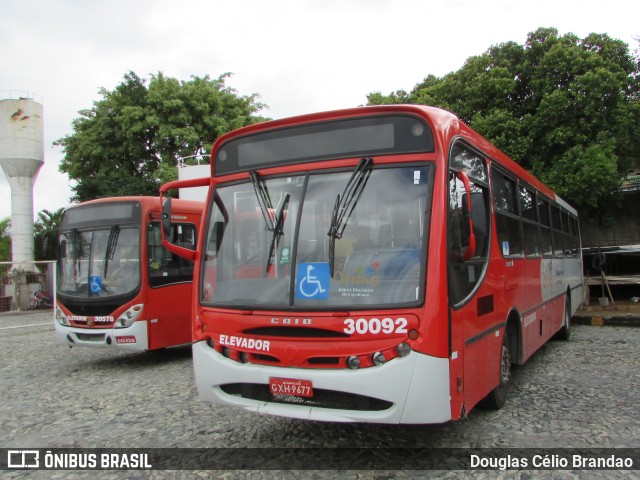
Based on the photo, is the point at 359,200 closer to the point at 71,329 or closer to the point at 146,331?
the point at 146,331

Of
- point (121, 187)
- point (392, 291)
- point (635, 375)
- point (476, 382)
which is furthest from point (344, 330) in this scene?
point (121, 187)

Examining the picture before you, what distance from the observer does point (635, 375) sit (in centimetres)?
704

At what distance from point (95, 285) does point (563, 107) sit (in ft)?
48.4

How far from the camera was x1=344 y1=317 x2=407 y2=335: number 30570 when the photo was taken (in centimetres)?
375

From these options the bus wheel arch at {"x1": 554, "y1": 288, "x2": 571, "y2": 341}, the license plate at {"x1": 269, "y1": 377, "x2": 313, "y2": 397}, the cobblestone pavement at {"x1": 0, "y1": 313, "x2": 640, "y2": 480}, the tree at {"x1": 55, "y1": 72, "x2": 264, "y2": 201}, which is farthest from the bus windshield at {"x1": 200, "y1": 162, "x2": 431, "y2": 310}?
the tree at {"x1": 55, "y1": 72, "x2": 264, "y2": 201}

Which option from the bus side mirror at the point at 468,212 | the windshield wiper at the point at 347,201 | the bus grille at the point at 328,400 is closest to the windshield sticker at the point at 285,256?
the windshield wiper at the point at 347,201

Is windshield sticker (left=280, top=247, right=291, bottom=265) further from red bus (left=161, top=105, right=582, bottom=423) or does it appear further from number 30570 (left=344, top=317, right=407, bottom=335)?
number 30570 (left=344, top=317, right=407, bottom=335)

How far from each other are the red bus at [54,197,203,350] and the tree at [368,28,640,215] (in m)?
12.7

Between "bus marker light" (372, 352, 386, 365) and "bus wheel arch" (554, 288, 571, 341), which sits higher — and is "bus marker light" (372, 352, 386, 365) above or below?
above

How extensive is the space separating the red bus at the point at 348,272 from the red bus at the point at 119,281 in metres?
4.09

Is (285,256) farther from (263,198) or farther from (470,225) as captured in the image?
(470,225)

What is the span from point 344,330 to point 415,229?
927 millimetres

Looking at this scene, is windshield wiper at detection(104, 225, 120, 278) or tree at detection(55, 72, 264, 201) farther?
tree at detection(55, 72, 264, 201)

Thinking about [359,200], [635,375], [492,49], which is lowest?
[635,375]
